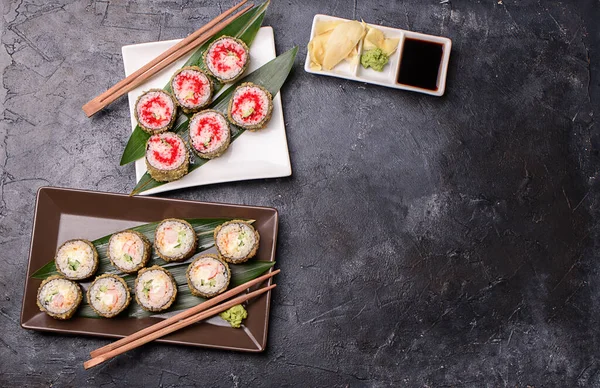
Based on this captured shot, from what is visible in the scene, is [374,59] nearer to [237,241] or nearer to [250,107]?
[250,107]

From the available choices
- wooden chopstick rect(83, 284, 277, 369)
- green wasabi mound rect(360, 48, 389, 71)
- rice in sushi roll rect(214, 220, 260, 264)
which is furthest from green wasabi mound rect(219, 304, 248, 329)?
green wasabi mound rect(360, 48, 389, 71)

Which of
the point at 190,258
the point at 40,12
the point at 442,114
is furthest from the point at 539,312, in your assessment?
the point at 40,12

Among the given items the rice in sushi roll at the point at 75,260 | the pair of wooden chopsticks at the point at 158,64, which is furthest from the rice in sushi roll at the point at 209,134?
the rice in sushi roll at the point at 75,260

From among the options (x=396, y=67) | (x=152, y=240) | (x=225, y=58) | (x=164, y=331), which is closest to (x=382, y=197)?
(x=396, y=67)

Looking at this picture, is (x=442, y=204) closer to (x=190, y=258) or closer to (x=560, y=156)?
(x=560, y=156)

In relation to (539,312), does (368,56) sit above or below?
above

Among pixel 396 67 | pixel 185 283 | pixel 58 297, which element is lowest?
pixel 58 297

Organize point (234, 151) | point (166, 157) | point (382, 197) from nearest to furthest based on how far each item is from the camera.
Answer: point (166, 157) < point (234, 151) < point (382, 197)
